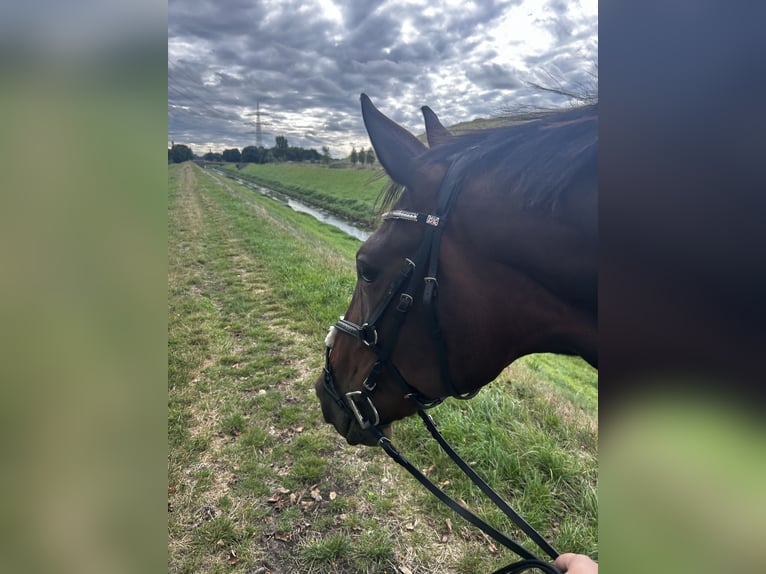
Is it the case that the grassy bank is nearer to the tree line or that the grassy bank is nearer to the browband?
the tree line

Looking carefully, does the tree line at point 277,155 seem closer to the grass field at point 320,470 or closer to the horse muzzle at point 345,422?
the grass field at point 320,470

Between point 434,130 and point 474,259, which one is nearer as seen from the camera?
point 474,259

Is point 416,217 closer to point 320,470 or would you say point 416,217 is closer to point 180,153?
point 180,153

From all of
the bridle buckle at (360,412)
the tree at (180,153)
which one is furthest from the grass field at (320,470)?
the bridle buckle at (360,412)

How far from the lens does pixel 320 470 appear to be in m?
3.16

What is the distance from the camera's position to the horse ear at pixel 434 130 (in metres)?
1.65

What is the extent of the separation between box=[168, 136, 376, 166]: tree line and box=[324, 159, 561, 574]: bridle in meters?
0.50

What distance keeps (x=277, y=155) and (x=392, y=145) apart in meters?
0.99
